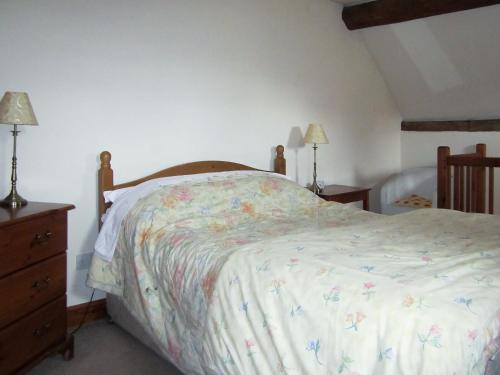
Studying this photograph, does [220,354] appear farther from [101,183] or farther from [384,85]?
[384,85]

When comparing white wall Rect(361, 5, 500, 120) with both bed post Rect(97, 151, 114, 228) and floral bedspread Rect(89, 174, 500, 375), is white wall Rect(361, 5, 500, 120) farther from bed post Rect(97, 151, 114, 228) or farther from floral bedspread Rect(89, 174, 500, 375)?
bed post Rect(97, 151, 114, 228)

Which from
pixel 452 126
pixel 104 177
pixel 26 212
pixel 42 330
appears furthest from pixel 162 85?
pixel 452 126

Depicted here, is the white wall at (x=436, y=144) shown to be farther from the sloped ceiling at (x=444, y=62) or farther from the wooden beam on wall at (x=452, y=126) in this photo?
the sloped ceiling at (x=444, y=62)

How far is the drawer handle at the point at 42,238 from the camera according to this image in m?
1.93

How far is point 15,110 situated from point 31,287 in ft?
2.54

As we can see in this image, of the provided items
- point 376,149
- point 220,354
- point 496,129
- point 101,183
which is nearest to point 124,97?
point 101,183

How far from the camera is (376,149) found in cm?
453

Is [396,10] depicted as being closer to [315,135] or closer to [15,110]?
[315,135]

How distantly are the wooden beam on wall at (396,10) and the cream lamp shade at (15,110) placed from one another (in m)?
2.81

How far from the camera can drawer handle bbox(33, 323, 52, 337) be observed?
6.41 ft

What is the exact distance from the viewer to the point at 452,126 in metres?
4.34

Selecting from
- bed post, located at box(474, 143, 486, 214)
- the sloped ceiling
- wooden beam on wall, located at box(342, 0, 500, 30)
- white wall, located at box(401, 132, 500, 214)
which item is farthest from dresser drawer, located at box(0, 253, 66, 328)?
white wall, located at box(401, 132, 500, 214)

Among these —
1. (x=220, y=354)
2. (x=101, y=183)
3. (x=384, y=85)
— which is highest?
(x=384, y=85)

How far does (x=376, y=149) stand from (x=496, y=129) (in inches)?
40.8
